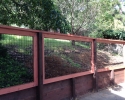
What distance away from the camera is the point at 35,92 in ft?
10.9

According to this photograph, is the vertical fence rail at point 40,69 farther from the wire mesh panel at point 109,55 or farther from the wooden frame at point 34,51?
the wire mesh panel at point 109,55

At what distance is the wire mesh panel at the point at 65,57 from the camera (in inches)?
151

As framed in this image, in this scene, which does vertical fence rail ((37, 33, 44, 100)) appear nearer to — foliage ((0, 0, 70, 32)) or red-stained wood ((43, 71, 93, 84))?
red-stained wood ((43, 71, 93, 84))

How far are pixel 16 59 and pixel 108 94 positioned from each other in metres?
2.93

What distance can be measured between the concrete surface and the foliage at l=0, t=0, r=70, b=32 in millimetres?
1922

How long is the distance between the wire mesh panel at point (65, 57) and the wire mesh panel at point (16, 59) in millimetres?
480

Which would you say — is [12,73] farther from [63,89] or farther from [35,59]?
[63,89]

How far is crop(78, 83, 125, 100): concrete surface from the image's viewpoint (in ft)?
14.7

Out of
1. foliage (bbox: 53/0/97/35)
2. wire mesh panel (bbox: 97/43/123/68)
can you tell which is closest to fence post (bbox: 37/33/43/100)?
wire mesh panel (bbox: 97/43/123/68)

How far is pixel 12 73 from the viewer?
3.18 meters

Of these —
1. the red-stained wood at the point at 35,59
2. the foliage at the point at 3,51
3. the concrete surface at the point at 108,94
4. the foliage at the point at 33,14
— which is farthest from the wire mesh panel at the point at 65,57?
the foliage at the point at 3,51

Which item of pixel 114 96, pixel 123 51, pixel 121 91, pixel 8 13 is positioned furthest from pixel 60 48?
pixel 123 51

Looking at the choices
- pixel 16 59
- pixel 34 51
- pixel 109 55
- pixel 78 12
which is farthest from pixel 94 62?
pixel 78 12

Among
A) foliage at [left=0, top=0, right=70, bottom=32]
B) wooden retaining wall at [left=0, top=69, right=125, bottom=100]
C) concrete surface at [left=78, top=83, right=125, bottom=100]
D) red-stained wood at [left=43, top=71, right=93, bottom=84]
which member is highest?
foliage at [left=0, top=0, right=70, bottom=32]
